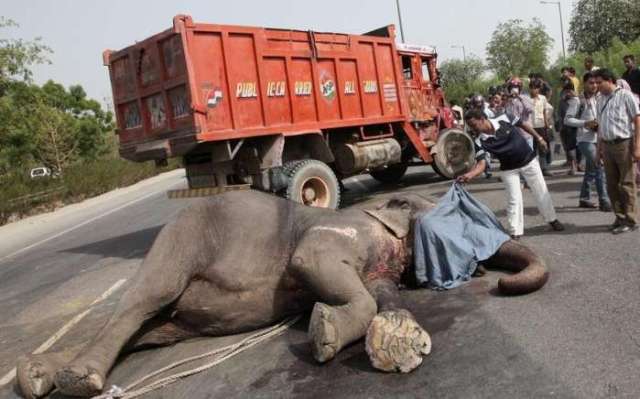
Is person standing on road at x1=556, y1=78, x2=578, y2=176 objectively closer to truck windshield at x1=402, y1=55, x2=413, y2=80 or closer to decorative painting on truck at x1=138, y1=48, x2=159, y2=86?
truck windshield at x1=402, y1=55, x2=413, y2=80

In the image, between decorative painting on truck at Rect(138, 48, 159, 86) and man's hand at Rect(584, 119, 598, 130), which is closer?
man's hand at Rect(584, 119, 598, 130)

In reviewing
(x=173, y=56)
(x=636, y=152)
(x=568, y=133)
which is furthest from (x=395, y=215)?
(x=568, y=133)

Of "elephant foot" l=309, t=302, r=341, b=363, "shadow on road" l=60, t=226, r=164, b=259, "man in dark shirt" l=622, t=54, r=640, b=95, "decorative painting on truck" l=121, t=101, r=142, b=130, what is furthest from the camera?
"man in dark shirt" l=622, t=54, r=640, b=95

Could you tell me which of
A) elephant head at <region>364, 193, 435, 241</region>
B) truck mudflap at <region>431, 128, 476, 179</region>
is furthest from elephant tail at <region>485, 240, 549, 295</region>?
truck mudflap at <region>431, 128, 476, 179</region>

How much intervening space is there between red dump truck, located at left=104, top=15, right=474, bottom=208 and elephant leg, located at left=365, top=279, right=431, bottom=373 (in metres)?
5.53

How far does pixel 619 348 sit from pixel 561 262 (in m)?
1.94

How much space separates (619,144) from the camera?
20.2 feet

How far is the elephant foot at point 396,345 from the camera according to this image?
331cm

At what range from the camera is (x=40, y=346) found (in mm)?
5211

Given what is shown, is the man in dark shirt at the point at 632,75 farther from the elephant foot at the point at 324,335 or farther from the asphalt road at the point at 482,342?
the elephant foot at the point at 324,335

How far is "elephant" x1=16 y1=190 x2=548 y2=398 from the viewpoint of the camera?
12.7 ft

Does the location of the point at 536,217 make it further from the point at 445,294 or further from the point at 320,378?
the point at 320,378

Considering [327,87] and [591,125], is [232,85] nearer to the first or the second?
[327,87]

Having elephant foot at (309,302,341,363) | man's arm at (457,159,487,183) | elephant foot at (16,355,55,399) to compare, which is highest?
man's arm at (457,159,487,183)
